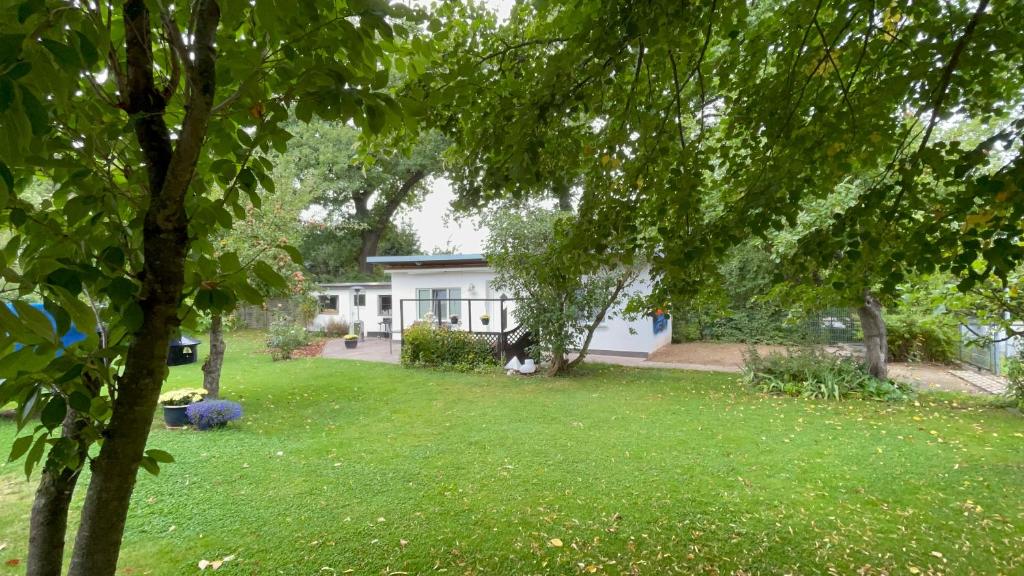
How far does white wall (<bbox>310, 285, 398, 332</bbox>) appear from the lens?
19.6 metres

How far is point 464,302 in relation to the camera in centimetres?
1592

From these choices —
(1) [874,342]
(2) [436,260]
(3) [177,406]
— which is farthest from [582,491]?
(2) [436,260]

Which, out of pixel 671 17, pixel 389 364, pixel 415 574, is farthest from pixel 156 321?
pixel 389 364

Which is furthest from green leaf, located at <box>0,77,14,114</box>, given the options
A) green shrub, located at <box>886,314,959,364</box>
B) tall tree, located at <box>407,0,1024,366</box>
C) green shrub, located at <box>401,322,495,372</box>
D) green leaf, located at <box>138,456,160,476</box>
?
green shrub, located at <box>886,314,959,364</box>

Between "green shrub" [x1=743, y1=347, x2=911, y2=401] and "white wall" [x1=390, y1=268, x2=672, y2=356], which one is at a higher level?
"white wall" [x1=390, y1=268, x2=672, y2=356]

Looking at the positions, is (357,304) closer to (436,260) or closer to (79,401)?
(436,260)

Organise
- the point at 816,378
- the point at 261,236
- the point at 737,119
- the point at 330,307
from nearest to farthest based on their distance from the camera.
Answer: the point at 737,119 < the point at 261,236 < the point at 816,378 < the point at 330,307

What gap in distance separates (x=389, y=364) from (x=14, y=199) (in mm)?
11802

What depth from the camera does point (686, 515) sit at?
389 cm

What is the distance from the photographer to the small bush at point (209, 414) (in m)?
6.46

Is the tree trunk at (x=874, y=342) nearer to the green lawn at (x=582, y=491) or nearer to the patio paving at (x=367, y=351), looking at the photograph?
the green lawn at (x=582, y=491)

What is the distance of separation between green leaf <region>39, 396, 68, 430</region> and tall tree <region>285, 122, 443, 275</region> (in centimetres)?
2083

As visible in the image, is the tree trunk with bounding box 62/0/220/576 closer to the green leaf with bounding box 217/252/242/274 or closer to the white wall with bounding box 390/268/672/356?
the green leaf with bounding box 217/252/242/274

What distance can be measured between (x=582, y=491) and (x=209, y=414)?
17.1 feet
